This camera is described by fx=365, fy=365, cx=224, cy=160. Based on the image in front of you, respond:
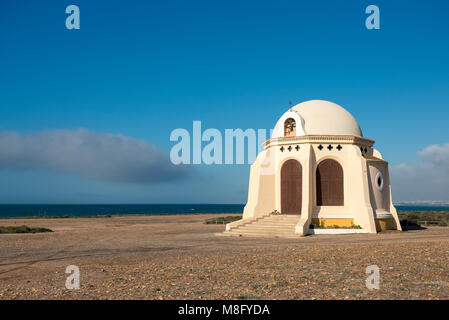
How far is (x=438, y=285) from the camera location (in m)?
8.98

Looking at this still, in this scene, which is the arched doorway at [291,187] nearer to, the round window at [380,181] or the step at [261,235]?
the step at [261,235]

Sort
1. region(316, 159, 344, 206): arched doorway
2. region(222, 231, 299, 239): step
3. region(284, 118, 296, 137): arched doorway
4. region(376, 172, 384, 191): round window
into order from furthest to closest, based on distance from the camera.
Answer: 1. region(284, 118, 296, 137): arched doorway
2. region(376, 172, 384, 191): round window
3. region(316, 159, 344, 206): arched doorway
4. region(222, 231, 299, 239): step

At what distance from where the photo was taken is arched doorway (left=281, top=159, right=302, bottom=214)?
93.1 ft

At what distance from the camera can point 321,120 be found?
1136 inches

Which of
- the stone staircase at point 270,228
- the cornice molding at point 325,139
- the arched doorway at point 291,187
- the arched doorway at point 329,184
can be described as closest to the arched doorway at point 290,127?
the cornice molding at point 325,139

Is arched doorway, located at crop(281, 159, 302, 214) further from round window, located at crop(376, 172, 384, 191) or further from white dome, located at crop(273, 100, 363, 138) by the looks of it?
round window, located at crop(376, 172, 384, 191)

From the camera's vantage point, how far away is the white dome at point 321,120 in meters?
28.6

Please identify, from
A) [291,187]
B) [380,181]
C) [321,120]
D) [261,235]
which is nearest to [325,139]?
[321,120]

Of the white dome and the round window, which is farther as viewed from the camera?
the white dome

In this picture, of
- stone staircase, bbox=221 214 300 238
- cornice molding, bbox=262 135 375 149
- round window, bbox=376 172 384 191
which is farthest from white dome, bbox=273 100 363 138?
stone staircase, bbox=221 214 300 238

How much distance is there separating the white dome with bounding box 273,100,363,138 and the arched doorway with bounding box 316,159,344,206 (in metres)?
2.65

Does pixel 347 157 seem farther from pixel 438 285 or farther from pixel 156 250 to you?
pixel 438 285
